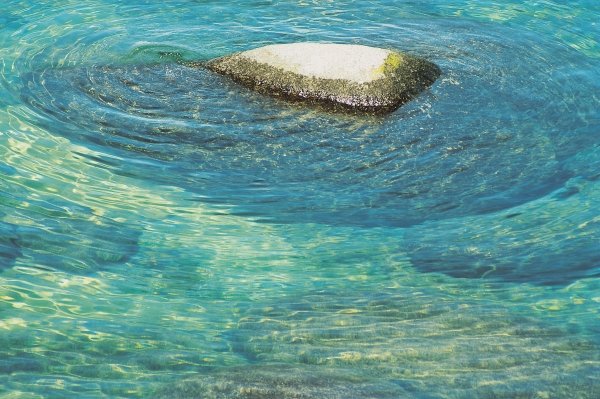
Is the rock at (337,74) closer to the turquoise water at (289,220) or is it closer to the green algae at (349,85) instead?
the green algae at (349,85)

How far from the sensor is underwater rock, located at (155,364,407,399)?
444 cm

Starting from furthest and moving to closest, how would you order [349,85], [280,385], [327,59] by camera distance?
[327,59] < [349,85] < [280,385]

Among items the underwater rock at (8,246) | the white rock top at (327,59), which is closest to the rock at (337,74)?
the white rock top at (327,59)

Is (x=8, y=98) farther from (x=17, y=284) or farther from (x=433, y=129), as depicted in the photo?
(x=433, y=129)

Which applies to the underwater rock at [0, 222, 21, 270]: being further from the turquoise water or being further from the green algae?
the green algae

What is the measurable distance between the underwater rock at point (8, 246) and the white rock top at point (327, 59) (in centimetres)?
339

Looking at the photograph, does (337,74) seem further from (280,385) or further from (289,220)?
(280,385)

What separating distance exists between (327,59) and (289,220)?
2427mm

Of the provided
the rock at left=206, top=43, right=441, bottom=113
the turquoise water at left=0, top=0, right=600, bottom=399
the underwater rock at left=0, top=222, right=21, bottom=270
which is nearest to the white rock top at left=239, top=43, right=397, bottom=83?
the rock at left=206, top=43, right=441, bottom=113

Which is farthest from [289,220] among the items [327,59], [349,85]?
[327,59]

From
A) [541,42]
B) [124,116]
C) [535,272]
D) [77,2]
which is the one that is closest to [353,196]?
[535,272]

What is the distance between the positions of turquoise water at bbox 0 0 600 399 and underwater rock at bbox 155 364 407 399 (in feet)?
0.05

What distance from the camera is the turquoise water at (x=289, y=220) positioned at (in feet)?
16.0

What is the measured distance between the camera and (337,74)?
839 cm
